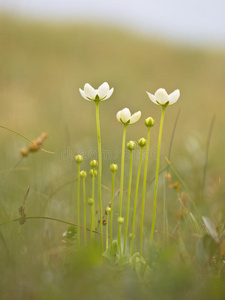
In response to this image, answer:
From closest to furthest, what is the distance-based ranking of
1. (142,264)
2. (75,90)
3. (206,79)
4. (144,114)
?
(142,264), (144,114), (75,90), (206,79)

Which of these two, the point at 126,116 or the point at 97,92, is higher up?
the point at 97,92

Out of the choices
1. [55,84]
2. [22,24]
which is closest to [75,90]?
[55,84]

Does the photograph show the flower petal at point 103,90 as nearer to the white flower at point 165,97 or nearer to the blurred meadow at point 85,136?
the white flower at point 165,97

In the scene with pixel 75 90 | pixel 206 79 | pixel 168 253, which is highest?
pixel 206 79

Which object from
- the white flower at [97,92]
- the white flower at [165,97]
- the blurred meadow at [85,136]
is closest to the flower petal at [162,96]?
the white flower at [165,97]

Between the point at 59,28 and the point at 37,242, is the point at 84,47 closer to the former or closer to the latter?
the point at 59,28

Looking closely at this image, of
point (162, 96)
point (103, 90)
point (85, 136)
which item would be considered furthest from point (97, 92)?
point (85, 136)

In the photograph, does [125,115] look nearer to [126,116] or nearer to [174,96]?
[126,116]

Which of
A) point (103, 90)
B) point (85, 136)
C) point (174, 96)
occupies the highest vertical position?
point (85, 136)
